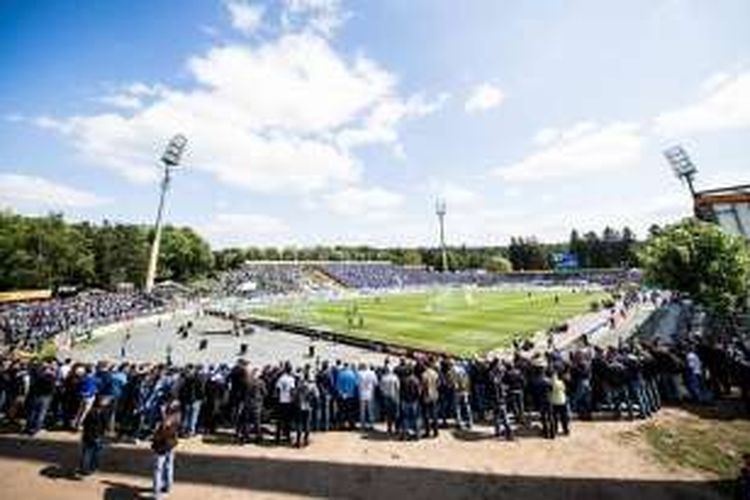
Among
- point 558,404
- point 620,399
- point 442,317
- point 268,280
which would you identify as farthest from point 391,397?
point 268,280

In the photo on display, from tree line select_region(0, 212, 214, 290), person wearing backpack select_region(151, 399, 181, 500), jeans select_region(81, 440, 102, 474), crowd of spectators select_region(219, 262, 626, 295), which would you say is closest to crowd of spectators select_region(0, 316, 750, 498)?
jeans select_region(81, 440, 102, 474)

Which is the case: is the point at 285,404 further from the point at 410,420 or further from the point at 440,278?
the point at 440,278

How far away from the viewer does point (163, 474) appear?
492 inches

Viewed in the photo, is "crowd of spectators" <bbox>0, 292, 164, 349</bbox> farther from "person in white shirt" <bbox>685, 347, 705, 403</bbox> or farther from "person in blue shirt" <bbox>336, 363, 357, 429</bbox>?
"person in white shirt" <bbox>685, 347, 705, 403</bbox>

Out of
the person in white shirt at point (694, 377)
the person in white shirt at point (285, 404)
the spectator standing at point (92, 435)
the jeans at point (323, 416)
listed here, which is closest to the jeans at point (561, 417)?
the person in white shirt at point (694, 377)

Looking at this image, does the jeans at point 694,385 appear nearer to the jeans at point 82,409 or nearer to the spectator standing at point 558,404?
the spectator standing at point 558,404

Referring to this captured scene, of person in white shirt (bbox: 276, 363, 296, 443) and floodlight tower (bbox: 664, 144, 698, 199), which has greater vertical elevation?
floodlight tower (bbox: 664, 144, 698, 199)

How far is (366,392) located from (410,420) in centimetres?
148

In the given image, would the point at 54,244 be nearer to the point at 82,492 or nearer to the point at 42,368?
the point at 42,368

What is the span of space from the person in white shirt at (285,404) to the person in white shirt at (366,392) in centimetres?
201

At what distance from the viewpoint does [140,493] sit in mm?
12516

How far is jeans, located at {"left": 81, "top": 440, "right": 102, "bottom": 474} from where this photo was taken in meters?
13.2

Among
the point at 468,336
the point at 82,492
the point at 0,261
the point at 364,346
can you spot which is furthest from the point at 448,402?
the point at 0,261

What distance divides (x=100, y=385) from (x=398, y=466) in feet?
27.4
